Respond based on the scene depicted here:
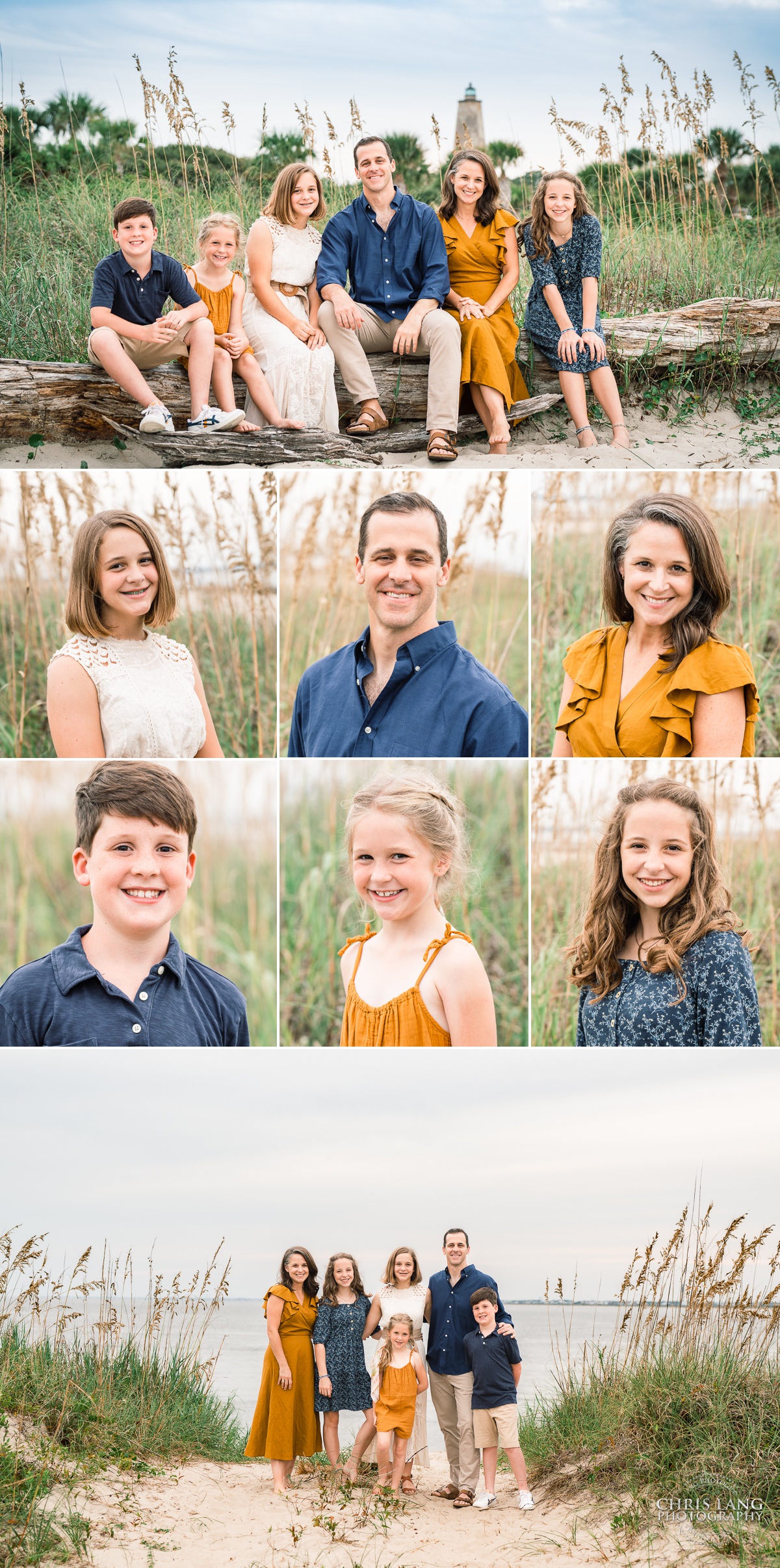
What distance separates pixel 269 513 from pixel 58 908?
1496 millimetres

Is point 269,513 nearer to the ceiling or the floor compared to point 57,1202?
nearer to the ceiling

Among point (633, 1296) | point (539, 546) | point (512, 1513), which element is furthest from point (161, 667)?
point (512, 1513)

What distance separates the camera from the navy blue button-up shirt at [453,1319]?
389 centimetres

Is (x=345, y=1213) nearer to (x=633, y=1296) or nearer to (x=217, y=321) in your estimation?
(x=633, y=1296)

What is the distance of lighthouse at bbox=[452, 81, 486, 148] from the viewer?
17.5 feet

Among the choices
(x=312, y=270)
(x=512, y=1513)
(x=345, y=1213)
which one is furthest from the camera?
(x=312, y=270)

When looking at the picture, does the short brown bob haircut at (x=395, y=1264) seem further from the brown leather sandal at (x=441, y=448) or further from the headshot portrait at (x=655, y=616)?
the brown leather sandal at (x=441, y=448)

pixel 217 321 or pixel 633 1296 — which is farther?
pixel 217 321

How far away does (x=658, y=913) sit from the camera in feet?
13.0

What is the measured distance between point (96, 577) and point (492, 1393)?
9.14 feet

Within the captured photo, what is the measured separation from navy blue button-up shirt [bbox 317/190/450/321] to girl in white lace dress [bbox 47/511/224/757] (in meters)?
1.40

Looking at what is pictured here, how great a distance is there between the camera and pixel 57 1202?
4.17 meters

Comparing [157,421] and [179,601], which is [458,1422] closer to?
[179,601]

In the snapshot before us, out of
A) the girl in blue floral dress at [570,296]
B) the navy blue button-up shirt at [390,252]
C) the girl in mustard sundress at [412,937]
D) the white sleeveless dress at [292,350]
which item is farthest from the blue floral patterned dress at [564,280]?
the girl in mustard sundress at [412,937]
